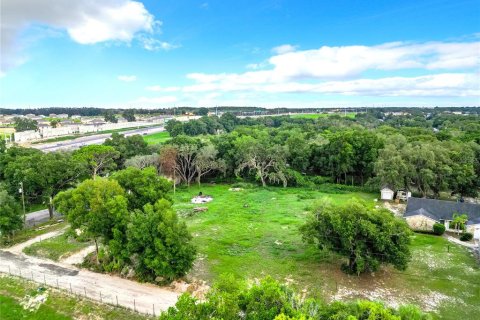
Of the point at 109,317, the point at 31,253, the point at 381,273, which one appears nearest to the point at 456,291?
the point at 381,273

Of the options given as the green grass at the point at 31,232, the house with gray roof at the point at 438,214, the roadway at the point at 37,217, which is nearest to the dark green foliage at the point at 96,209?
the green grass at the point at 31,232

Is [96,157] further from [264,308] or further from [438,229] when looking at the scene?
[438,229]

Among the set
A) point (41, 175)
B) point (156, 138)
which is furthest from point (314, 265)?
point (156, 138)

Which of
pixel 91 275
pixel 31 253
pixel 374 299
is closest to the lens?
pixel 374 299

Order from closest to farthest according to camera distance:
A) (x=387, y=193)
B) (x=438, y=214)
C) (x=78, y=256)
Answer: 1. (x=78, y=256)
2. (x=438, y=214)
3. (x=387, y=193)

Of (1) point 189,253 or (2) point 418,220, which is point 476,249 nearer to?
(2) point 418,220
